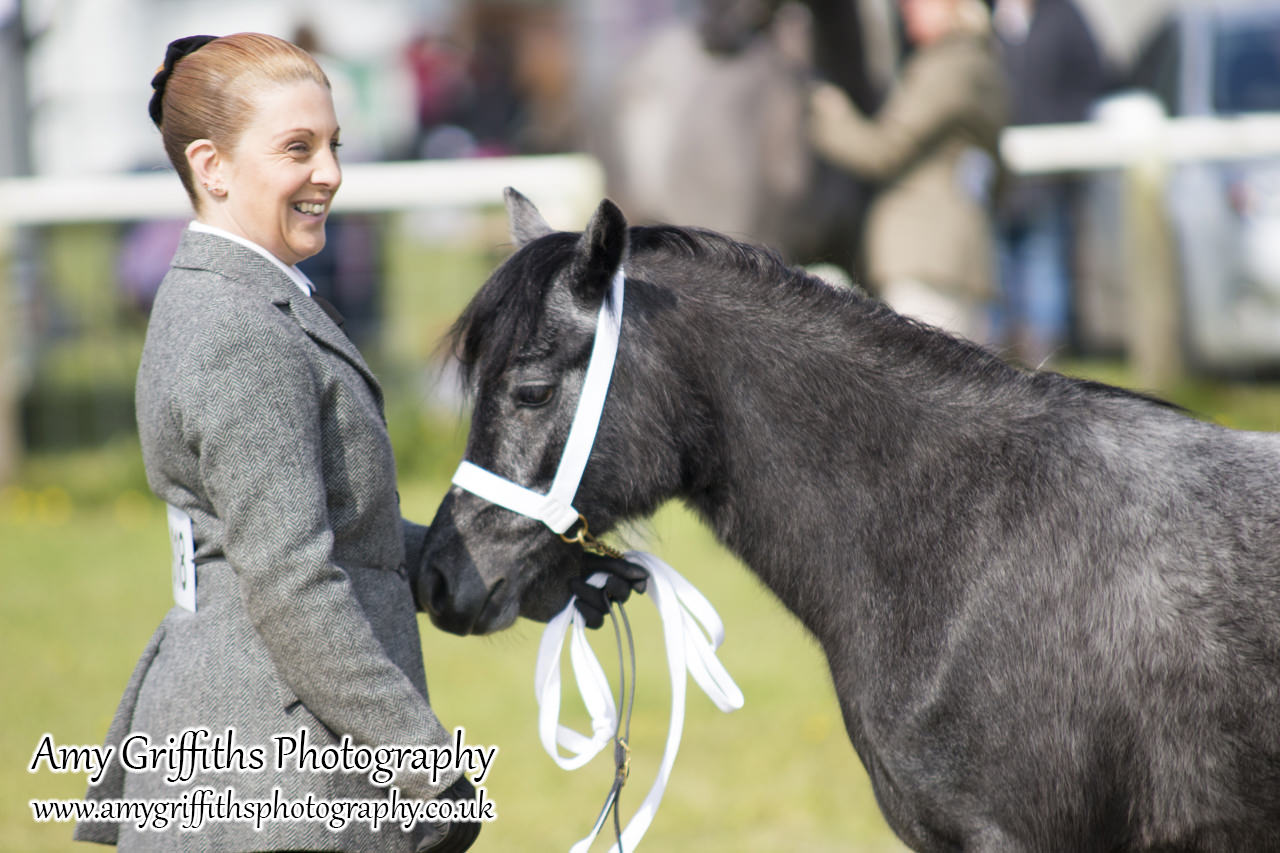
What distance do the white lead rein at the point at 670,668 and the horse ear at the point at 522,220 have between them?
0.75 metres

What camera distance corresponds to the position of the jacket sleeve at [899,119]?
239 inches

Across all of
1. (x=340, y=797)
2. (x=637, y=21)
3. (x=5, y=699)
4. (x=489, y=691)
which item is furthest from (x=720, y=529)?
(x=637, y=21)

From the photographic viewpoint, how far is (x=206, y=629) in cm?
230

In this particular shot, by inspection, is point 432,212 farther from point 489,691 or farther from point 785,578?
point 785,578

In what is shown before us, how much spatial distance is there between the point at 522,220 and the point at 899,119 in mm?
3759

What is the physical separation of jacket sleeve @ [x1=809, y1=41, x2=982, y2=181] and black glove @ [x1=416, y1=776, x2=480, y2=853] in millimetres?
4639

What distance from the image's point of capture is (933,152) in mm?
6312

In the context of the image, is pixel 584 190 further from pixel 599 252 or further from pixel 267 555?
pixel 267 555

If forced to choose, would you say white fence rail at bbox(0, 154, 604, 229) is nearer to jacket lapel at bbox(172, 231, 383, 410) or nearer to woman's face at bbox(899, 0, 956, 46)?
woman's face at bbox(899, 0, 956, 46)

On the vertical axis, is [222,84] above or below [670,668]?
above

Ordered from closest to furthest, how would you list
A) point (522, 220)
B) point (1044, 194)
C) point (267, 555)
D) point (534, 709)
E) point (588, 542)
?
point (267, 555) → point (588, 542) → point (522, 220) → point (534, 709) → point (1044, 194)

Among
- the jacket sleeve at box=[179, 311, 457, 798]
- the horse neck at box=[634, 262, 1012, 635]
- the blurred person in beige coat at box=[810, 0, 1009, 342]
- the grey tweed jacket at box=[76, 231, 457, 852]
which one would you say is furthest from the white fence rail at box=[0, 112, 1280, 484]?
the jacket sleeve at box=[179, 311, 457, 798]

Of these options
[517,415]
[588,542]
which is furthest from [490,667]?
[517,415]

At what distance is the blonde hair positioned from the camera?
226 cm
